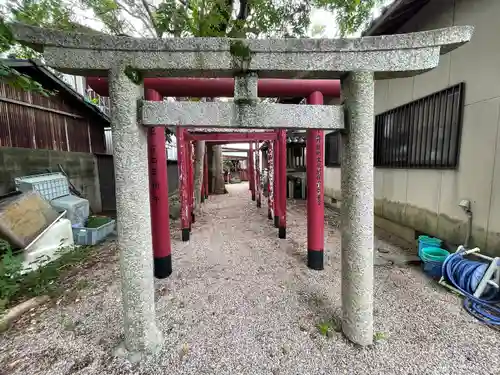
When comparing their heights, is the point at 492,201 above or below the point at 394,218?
above

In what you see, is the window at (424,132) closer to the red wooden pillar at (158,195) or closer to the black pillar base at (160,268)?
the red wooden pillar at (158,195)

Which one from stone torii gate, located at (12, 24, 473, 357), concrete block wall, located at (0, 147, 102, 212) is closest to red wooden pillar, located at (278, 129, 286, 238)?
stone torii gate, located at (12, 24, 473, 357)

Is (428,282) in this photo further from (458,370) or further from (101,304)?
(101,304)

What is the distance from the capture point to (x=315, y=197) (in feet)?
11.4

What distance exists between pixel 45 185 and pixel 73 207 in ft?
2.60

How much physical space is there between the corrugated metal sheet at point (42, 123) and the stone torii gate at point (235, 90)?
4929 millimetres

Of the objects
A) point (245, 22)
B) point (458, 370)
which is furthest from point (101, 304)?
point (245, 22)

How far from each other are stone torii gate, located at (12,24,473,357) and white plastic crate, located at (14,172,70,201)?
409cm

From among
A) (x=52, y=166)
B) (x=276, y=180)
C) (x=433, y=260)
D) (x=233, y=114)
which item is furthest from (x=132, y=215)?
(x=52, y=166)

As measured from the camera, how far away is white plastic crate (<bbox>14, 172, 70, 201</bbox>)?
4.56 m

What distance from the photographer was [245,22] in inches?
228

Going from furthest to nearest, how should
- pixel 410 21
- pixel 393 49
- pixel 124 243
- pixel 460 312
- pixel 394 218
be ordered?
pixel 394 218, pixel 410 21, pixel 460 312, pixel 124 243, pixel 393 49

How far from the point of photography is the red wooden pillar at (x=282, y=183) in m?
5.07

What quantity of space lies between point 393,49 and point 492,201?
108 inches
